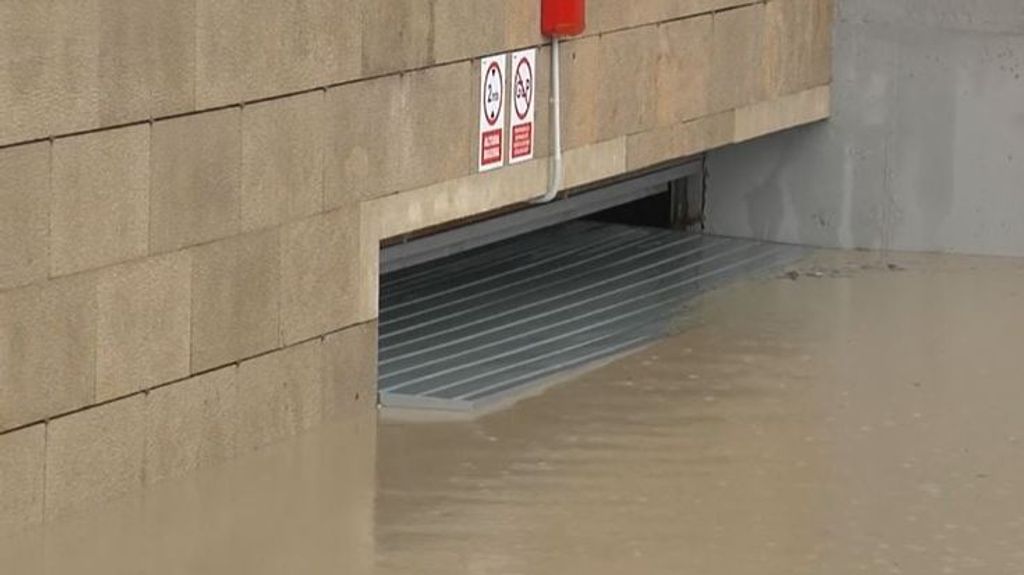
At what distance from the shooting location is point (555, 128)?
11883 millimetres

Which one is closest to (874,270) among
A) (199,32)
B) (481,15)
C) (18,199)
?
(481,15)

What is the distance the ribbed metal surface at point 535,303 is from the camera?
1135cm

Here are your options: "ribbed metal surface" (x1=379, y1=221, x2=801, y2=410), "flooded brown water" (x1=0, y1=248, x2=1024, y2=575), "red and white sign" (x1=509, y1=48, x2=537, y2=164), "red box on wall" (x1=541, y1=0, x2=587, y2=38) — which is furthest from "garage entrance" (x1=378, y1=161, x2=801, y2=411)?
"red box on wall" (x1=541, y1=0, x2=587, y2=38)

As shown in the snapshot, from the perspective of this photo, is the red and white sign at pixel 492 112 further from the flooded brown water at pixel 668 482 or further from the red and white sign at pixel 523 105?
the flooded brown water at pixel 668 482

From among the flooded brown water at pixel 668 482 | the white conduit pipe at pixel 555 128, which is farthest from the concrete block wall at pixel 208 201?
the flooded brown water at pixel 668 482

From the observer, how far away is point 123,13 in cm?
877

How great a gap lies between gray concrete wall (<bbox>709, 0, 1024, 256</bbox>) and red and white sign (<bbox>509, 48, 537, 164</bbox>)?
380cm

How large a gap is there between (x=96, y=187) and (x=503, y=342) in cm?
370

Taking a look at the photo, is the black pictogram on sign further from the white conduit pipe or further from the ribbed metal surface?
the ribbed metal surface

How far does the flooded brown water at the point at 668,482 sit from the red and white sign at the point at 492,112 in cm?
107

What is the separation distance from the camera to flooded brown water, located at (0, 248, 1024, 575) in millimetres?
8461

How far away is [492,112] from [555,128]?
565mm

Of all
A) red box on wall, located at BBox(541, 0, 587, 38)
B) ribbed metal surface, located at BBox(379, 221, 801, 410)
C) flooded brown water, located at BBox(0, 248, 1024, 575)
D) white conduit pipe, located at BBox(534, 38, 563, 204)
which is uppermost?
red box on wall, located at BBox(541, 0, 587, 38)

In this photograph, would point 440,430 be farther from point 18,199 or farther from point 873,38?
point 873,38
